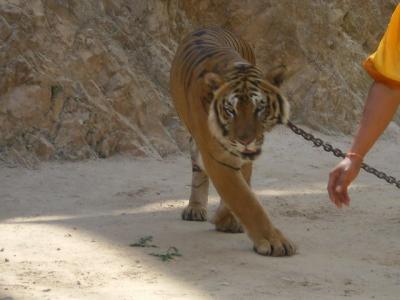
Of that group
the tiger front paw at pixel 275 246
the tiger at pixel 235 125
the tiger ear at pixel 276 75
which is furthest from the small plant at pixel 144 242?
the tiger ear at pixel 276 75

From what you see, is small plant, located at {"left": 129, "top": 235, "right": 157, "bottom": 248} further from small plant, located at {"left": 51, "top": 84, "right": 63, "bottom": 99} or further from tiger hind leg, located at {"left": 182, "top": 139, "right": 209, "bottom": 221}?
small plant, located at {"left": 51, "top": 84, "right": 63, "bottom": 99}

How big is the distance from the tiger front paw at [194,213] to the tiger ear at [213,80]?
104cm

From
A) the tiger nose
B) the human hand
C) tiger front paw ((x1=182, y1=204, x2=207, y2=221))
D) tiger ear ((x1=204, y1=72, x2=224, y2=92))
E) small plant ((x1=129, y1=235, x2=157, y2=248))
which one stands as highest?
the human hand

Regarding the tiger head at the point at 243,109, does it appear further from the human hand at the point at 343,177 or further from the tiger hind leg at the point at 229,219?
the human hand at the point at 343,177

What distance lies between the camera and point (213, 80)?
A: 15.9ft

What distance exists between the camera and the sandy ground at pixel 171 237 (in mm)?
3812

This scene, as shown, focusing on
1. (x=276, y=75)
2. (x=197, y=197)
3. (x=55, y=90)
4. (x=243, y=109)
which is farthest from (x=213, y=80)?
(x=55, y=90)

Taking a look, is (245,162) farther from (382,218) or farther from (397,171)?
(397,171)

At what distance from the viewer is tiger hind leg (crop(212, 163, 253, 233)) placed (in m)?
5.13

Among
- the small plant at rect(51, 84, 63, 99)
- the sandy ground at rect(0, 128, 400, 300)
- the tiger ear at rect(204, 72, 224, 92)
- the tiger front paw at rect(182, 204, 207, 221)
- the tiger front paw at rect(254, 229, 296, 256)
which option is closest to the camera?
the sandy ground at rect(0, 128, 400, 300)

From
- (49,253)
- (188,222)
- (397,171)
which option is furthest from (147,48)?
(49,253)

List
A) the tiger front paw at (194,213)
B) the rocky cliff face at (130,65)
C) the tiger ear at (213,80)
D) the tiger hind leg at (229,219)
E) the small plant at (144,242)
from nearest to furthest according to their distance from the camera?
the small plant at (144,242) < the tiger ear at (213,80) < the tiger hind leg at (229,219) < the tiger front paw at (194,213) < the rocky cliff face at (130,65)

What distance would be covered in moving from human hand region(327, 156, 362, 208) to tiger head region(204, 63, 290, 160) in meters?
1.93

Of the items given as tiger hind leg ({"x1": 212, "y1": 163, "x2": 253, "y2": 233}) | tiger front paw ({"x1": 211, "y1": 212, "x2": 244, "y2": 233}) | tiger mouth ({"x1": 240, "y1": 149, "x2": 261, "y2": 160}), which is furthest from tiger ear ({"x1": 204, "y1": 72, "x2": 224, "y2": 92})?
tiger front paw ({"x1": 211, "y1": 212, "x2": 244, "y2": 233})
